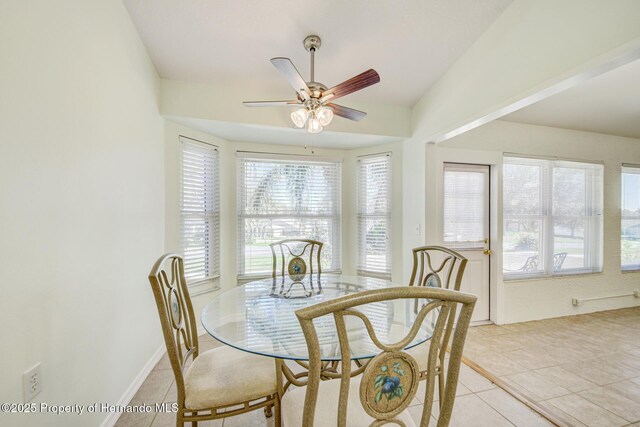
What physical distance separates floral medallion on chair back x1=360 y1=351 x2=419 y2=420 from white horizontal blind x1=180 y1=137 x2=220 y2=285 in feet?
8.69

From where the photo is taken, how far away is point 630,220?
402 cm

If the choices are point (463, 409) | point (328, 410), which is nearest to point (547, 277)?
point (463, 409)

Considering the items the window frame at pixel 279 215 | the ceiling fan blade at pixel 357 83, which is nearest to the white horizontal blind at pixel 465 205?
the window frame at pixel 279 215

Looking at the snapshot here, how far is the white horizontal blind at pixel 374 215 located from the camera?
3537mm

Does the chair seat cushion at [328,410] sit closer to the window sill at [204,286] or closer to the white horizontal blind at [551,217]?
the window sill at [204,286]

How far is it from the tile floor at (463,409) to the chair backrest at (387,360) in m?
1.22

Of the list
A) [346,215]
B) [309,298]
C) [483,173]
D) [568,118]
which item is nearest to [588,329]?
[483,173]

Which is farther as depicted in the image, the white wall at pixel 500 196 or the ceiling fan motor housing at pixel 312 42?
the white wall at pixel 500 196

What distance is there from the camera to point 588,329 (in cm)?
319

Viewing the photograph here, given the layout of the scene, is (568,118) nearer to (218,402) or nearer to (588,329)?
(588,329)

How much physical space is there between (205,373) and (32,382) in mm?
673

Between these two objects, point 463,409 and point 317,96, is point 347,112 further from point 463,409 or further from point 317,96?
point 463,409

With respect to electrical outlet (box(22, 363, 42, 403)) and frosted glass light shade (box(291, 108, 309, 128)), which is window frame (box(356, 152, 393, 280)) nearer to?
frosted glass light shade (box(291, 108, 309, 128))

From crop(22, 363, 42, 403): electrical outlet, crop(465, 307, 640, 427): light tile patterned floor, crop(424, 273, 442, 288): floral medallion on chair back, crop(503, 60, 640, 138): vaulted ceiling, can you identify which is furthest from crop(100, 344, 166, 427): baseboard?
crop(503, 60, 640, 138): vaulted ceiling
